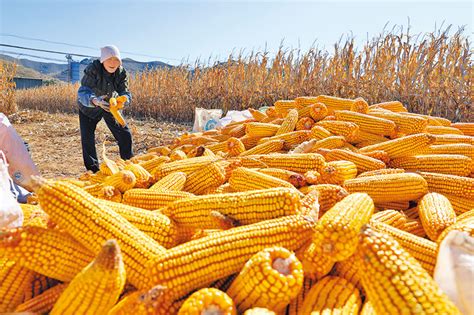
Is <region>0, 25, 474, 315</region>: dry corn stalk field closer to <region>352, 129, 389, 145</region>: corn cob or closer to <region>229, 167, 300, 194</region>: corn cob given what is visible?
<region>229, 167, 300, 194</region>: corn cob

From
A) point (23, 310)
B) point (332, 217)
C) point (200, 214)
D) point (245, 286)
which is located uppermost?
point (332, 217)

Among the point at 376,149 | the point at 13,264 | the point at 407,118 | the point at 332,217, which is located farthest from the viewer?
the point at 407,118

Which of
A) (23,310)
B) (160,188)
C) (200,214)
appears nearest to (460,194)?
(200,214)

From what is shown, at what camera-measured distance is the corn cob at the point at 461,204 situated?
2.46 m

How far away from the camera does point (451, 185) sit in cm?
262

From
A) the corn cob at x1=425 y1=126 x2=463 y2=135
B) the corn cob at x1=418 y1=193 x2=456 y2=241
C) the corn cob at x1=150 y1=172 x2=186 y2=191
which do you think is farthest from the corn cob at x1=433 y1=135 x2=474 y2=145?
the corn cob at x1=150 y1=172 x2=186 y2=191

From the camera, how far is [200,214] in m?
1.72

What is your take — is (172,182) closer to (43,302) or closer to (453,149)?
(43,302)

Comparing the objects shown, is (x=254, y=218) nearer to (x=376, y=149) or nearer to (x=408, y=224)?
(x=408, y=224)

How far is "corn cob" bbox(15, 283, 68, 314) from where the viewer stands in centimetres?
151

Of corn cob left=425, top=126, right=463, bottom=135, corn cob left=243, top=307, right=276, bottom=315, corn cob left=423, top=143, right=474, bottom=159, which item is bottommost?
corn cob left=243, top=307, right=276, bottom=315

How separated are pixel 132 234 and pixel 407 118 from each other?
10.8ft

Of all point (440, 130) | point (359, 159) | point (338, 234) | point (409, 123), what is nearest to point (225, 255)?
point (338, 234)

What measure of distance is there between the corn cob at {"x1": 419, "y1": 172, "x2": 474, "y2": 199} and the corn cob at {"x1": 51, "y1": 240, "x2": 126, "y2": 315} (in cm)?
230
